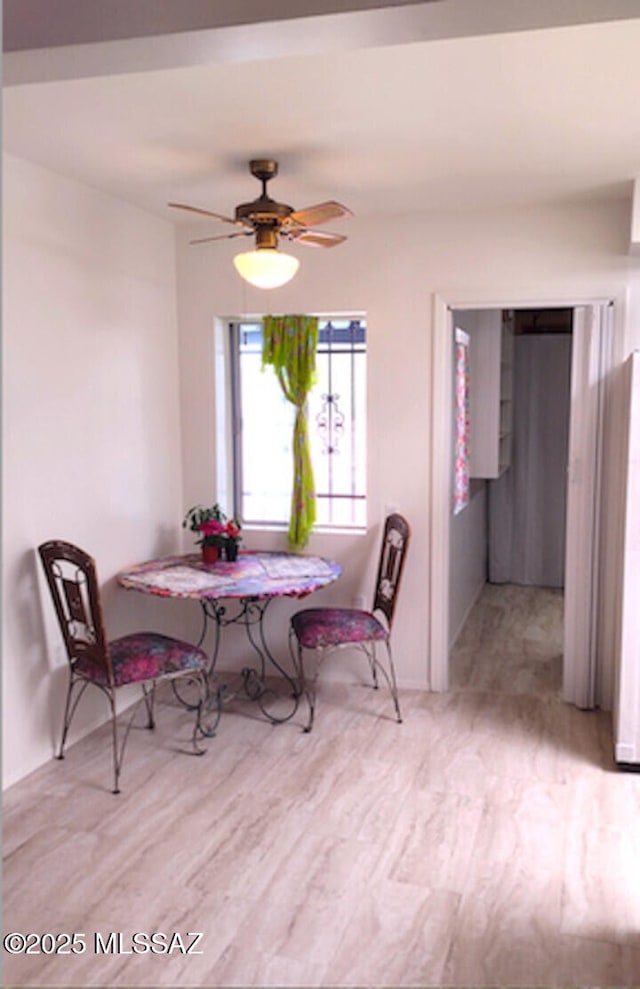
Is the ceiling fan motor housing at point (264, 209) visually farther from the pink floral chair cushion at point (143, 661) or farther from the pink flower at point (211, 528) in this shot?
the pink floral chair cushion at point (143, 661)

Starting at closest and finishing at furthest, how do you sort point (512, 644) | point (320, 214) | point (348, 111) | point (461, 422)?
1. point (348, 111)
2. point (320, 214)
3. point (461, 422)
4. point (512, 644)

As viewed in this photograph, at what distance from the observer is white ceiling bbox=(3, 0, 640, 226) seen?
176cm

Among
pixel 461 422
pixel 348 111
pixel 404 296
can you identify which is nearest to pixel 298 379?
pixel 404 296

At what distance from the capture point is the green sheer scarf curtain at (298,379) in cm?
448

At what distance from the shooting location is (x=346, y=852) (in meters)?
2.86

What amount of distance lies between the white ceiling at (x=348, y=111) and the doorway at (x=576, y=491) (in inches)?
26.3

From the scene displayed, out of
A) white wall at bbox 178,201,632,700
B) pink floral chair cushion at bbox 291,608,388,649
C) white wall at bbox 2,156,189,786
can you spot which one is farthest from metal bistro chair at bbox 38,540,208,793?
white wall at bbox 178,201,632,700

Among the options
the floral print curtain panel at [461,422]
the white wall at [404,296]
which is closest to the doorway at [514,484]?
the floral print curtain panel at [461,422]

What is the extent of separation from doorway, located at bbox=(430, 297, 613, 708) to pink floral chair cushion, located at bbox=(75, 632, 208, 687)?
4.67 ft

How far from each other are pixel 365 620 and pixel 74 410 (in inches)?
67.5

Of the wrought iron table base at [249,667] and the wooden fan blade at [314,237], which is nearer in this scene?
the wooden fan blade at [314,237]

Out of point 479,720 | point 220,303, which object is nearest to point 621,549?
point 479,720

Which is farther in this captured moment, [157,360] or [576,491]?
[157,360]

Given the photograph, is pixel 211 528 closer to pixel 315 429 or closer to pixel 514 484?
pixel 315 429
